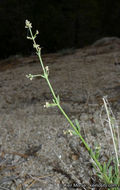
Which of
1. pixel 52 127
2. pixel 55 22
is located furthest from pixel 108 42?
pixel 52 127

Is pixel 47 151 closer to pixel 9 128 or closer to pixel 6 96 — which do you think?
pixel 9 128

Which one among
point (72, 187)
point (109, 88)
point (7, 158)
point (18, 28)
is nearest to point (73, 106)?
point (109, 88)

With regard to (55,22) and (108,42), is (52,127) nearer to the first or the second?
(108,42)

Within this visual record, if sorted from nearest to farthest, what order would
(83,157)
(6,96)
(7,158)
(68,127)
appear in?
(83,157), (7,158), (68,127), (6,96)

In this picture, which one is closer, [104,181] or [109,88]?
[104,181]

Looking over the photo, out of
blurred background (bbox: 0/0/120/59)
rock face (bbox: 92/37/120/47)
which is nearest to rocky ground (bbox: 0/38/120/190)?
rock face (bbox: 92/37/120/47)

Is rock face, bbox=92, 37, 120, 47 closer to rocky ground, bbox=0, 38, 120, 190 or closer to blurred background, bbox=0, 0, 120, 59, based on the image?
blurred background, bbox=0, 0, 120, 59

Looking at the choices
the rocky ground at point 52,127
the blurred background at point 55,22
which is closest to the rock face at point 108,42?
the blurred background at point 55,22
